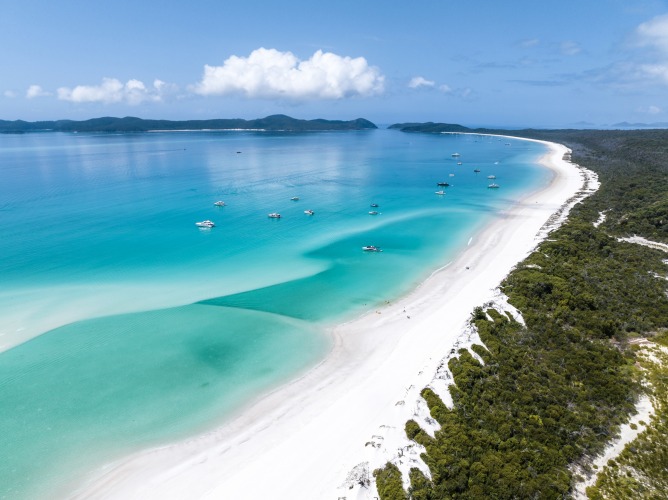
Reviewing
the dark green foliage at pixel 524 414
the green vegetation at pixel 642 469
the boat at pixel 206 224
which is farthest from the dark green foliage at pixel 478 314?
the boat at pixel 206 224

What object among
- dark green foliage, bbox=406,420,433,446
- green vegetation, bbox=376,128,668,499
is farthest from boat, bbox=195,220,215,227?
dark green foliage, bbox=406,420,433,446

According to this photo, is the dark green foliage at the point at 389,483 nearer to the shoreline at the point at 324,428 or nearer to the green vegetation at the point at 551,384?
the green vegetation at the point at 551,384

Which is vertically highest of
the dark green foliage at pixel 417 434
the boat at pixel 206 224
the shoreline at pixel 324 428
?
the boat at pixel 206 224

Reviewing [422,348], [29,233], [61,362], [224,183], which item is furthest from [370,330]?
[224,183]

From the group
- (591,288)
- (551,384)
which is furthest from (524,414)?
(591,288)

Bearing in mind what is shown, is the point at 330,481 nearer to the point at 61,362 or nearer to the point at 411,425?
the point at 411,425

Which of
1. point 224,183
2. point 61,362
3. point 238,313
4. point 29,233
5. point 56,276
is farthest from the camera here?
point 224,183

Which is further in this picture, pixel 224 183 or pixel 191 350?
pixel 224 183
